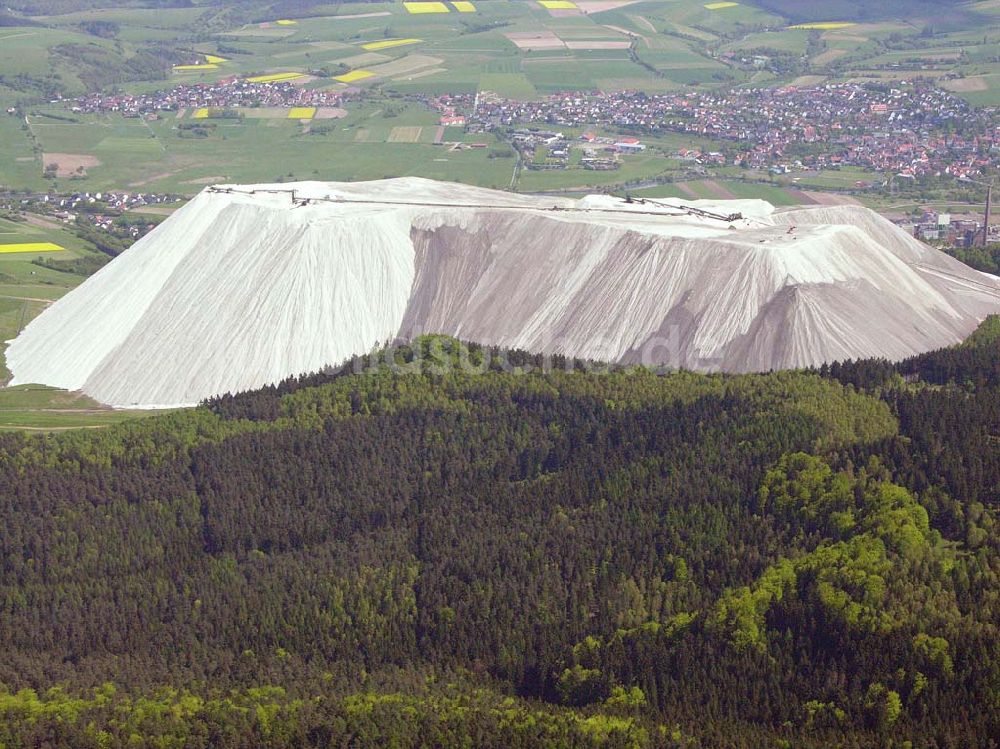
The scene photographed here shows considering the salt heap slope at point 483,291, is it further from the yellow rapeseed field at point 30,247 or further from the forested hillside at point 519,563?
the yellow rapeseed field at point 30,247

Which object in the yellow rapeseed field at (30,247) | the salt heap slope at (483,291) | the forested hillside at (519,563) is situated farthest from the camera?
the yellow rapeseed field at (30,247)

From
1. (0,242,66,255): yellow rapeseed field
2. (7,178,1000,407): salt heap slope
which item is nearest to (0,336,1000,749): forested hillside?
(7,178,1000,407): salt heap slope

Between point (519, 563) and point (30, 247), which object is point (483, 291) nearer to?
point (519, 563)

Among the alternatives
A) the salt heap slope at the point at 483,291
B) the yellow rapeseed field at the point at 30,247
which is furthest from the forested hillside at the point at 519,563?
the yellow rapeseed field at the point at 30,247

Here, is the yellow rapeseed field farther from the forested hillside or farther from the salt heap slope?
the forested hillside

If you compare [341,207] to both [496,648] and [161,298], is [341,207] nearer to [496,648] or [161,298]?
[161,298]
